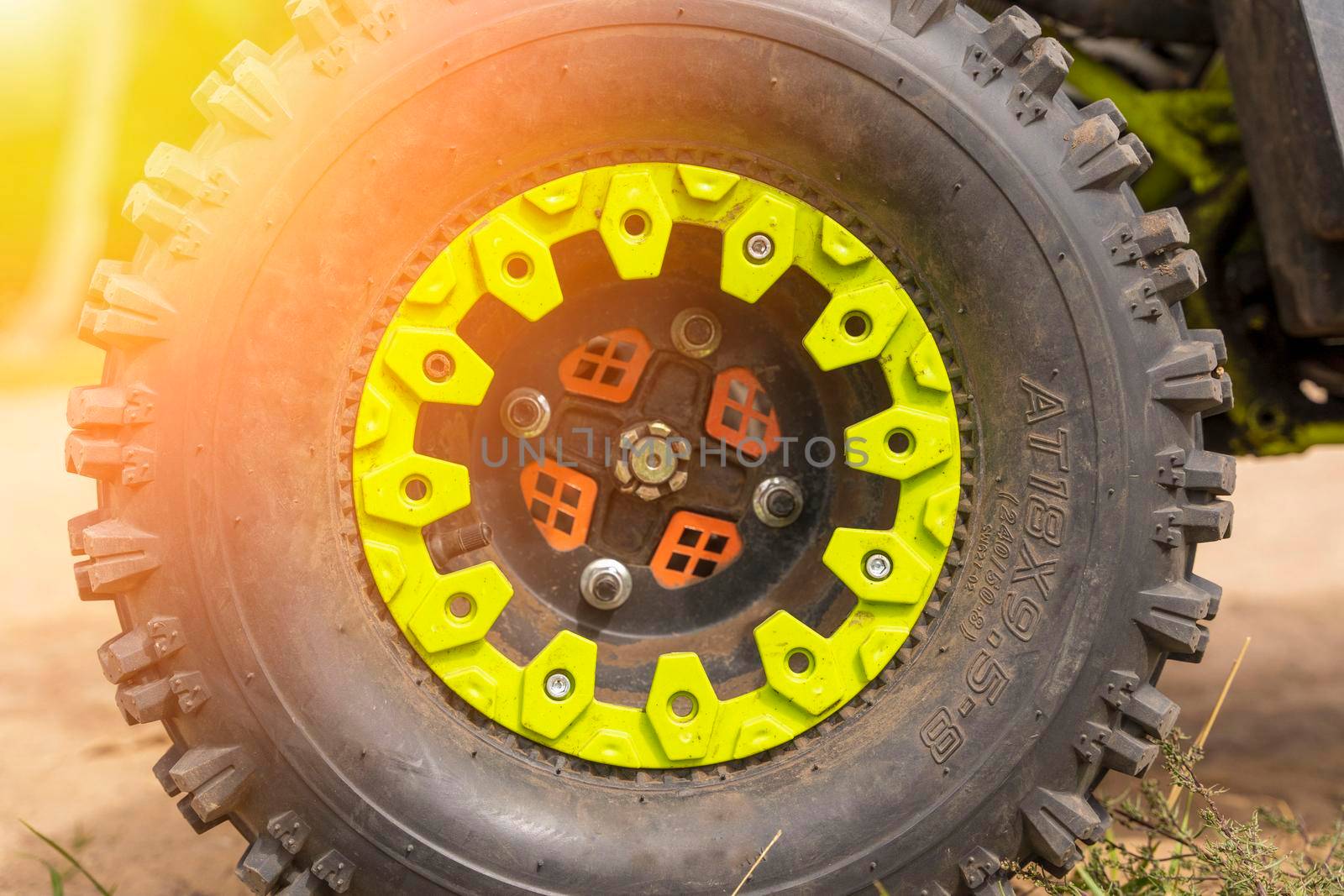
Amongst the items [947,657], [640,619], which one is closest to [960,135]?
[947,657]

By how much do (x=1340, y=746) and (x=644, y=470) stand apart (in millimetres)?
2420

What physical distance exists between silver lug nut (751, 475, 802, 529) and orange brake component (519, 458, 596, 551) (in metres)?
0.31

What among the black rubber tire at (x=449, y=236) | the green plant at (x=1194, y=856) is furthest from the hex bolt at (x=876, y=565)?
the green plant at (x=1194, y=856)

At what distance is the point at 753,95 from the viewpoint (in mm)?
1642

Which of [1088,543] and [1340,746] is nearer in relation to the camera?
[1088,543]

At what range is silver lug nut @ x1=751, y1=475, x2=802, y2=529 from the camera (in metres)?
1.88

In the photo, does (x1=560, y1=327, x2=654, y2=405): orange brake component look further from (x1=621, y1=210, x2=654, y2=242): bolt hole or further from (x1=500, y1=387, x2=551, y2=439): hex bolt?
(x1=621, y1=210, x2=654, y2=242): bolt hole

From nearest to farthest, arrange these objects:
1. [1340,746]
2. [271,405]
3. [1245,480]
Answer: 1. [271,405]
2. [1340,746]
3. [1245,480]

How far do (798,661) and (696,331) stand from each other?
1.98 feet

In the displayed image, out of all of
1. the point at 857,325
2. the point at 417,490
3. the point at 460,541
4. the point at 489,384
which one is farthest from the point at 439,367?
the point at 857,325

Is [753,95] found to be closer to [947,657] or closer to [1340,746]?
[947,657]

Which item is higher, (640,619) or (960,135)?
(960,135)

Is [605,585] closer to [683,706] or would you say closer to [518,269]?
[683,706]

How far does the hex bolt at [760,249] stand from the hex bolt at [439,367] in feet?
1.68
